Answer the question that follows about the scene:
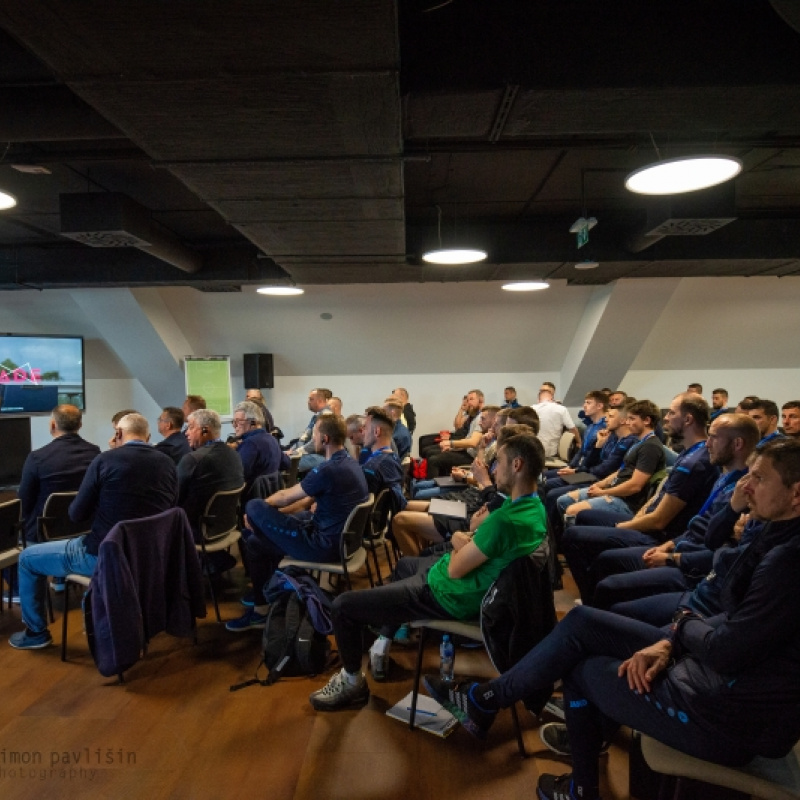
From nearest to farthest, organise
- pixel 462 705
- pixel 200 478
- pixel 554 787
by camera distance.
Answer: pixel 554 787 < pixel 462 705 < pixel 200 478

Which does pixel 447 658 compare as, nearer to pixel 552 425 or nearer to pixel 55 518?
pixel 55 518

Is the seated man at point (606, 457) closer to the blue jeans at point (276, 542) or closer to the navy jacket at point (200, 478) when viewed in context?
the blue jeans at point (276, 542)

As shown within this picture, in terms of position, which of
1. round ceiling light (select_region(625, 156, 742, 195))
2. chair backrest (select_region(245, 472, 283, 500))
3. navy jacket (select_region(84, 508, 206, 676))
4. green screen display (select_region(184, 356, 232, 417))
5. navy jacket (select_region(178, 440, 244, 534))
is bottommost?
navy jacket (select_region(84, 508, 206, 676))

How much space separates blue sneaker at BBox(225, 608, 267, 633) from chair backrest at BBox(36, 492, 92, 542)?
107cm

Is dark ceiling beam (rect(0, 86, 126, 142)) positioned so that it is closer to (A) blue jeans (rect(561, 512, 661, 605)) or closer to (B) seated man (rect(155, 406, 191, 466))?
(B) seated man (rect(155, 406, 191, 466))

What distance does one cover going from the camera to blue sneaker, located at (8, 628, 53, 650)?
3.22m

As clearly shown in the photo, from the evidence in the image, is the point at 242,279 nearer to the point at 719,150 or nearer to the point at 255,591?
the point at 255,591

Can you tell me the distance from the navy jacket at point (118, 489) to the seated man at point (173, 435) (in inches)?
38.8

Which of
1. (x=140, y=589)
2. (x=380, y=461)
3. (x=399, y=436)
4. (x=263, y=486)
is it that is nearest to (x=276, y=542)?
(x=140, y=589)

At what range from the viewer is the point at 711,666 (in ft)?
5.13

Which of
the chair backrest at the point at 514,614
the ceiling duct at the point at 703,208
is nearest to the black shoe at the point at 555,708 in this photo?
the chair backrest at the point at 514,614

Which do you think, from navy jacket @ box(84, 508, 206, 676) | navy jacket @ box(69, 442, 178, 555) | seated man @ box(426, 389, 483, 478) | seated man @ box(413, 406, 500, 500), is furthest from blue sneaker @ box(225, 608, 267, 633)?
seated man @ box(426, 389, 483, 478)

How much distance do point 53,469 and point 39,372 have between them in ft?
17.3

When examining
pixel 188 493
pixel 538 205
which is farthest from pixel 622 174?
pixel 188 493
